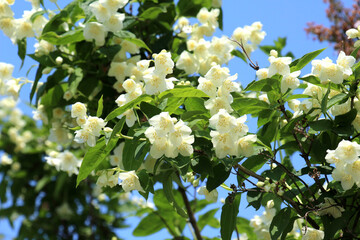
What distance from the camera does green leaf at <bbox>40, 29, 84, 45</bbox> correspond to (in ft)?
7.77

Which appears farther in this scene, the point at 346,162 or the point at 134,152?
the point at 134,152

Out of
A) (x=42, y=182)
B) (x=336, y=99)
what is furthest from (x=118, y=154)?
(x=42, y=182)

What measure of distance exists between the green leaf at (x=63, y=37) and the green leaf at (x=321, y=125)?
114 centimetres

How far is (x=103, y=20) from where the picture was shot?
2285 mm

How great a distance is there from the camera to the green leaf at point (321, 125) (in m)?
1.76

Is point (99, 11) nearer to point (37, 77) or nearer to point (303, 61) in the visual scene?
point (37, 77)

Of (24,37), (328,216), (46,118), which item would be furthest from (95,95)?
(328,216)

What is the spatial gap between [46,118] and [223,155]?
1309 millimetres

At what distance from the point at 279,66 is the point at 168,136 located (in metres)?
0.47

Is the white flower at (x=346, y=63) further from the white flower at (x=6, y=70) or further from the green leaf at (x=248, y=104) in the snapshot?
the white flower at (x=6, y=70)

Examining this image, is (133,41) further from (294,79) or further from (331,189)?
(331,189)

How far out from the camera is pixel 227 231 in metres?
1.86

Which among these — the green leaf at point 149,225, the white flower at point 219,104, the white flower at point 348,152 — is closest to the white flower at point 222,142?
the white flower at point 219,104

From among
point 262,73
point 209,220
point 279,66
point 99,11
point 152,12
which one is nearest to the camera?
point 279,66
